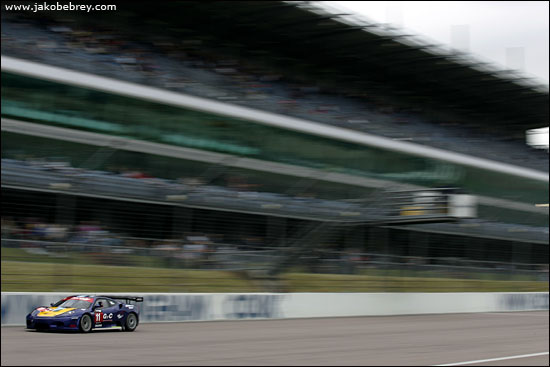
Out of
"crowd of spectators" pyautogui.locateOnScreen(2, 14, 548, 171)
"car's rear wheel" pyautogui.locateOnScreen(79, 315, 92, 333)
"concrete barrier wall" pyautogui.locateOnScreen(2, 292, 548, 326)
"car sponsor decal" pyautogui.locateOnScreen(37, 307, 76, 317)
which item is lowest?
"concrete barrier wall" pyautogui.locateOnScreen(2, 292, 548, 326)

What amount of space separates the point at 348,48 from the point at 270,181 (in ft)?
28.2

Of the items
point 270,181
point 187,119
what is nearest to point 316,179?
point 270,181

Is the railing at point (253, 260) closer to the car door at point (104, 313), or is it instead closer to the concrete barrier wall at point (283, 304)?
the concrete barrier wall at point (283, 304)

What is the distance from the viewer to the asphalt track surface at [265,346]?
851cm

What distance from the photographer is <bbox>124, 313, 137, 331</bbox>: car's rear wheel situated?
40.7ft

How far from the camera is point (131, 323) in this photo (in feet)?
41.1

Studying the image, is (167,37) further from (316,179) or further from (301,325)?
(301,325)

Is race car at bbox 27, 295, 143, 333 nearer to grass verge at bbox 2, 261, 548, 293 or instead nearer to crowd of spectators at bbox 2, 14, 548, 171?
grass verge at bbox 2, 261, 548, 293

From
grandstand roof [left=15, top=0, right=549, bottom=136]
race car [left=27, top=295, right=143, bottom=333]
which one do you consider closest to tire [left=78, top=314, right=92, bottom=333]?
race car [left=27, top=295, right=143, bottom=333]

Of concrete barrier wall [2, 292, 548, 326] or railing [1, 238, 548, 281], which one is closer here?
concrete barrier wall [2, 292, 548, 326]

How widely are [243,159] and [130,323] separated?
7.98 meters

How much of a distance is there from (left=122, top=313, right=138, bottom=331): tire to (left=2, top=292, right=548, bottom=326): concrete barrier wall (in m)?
1.95

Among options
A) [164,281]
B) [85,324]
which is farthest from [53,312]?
[164,281]

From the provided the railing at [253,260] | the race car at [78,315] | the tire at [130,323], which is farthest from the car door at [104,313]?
the railing at [253,260]
